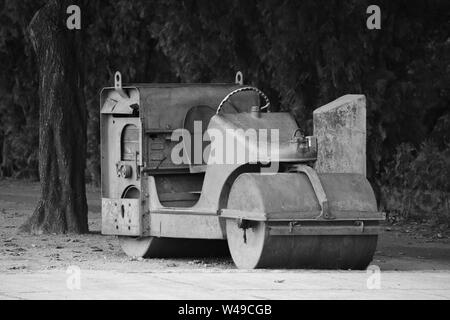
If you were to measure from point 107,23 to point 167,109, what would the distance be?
42.1ft

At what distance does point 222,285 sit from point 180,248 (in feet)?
14.9

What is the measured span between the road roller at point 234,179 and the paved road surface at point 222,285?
0.71 metres

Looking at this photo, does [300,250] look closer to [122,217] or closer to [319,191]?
[319,191]

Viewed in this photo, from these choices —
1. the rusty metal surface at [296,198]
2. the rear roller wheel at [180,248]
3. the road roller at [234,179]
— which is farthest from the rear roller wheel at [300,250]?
the rear roller wheel at [180,248]

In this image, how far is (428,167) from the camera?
22266 mm

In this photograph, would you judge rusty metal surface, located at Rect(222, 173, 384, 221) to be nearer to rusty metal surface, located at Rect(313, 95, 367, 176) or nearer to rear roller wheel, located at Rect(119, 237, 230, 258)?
rusty metal surface, located at Rect(313, 95, 367, 176)

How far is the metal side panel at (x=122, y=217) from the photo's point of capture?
48.1 ft

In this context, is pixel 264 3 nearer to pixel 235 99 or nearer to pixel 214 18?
pixel 214 18

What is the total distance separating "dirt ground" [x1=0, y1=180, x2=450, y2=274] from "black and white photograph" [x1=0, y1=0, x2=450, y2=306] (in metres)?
0.05

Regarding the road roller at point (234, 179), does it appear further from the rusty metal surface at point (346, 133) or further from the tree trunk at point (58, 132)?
the tree trunk at point (58, 132)

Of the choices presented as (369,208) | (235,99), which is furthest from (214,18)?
(369,208)

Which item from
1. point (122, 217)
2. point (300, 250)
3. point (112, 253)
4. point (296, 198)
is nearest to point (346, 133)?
point (296, 198)

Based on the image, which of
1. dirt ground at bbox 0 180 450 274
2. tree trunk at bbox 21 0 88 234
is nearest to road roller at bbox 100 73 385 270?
dirt ground at bbox 0 180 450 274

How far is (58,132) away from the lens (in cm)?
1848
